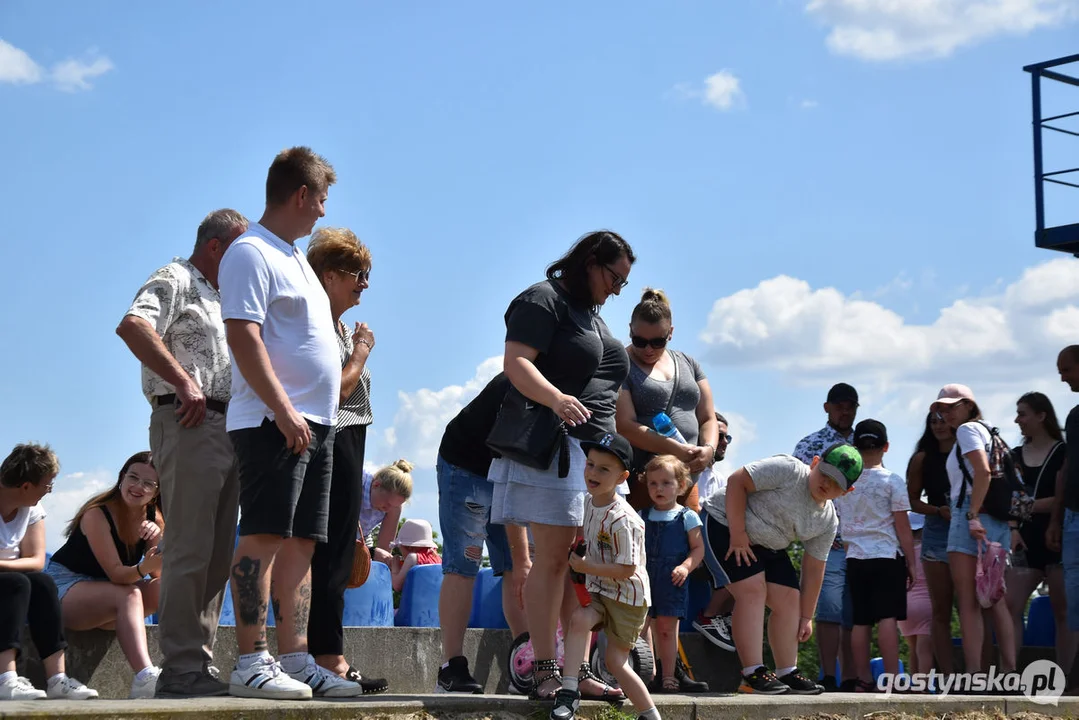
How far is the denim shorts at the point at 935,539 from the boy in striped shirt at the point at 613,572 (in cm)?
382

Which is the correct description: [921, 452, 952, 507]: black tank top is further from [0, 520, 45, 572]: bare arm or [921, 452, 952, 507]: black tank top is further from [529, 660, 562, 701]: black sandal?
[0, 520, 45, 572]: bare arm

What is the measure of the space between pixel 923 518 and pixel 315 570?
5.05m

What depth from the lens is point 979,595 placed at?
8125mm

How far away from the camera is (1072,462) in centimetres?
809

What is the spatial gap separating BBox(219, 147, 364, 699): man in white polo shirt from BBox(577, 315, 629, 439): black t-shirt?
1142 millimetres

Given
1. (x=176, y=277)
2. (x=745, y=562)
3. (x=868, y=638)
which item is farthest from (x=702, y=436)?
(x=176, y=277)

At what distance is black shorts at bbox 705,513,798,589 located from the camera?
6.77 m

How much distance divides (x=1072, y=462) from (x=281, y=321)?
210 inches

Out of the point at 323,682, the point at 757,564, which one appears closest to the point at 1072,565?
the point at 757,564

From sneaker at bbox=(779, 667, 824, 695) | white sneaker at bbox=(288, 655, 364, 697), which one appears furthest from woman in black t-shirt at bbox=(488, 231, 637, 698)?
sneaker at bbox=(779, 667, 824, 695)

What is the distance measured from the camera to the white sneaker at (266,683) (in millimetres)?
4734

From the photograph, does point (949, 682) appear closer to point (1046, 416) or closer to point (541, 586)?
point (1046, 416)

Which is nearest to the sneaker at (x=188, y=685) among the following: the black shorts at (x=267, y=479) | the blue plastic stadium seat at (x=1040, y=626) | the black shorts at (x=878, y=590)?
the black shorts at (x=267, y=479)

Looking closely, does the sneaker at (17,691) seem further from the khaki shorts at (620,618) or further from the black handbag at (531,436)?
the khaki shorts at (620,618)
